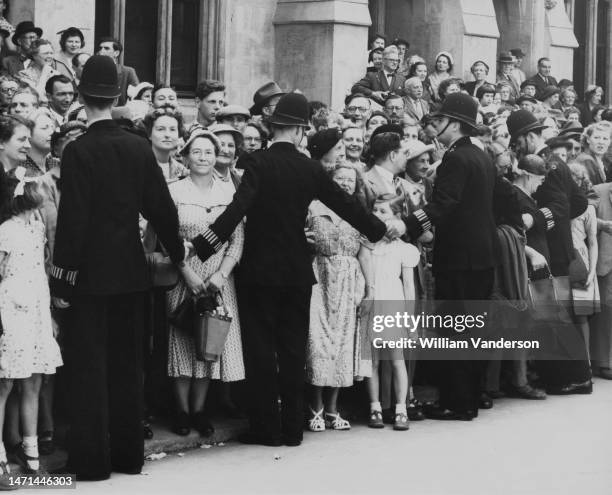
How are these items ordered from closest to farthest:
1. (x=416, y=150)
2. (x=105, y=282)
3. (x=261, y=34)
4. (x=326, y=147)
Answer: (x=105, y=282)
(x=326, y=147)
(x=416, y=150)
(x=261, y=34)

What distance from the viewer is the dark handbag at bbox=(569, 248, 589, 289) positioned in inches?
504

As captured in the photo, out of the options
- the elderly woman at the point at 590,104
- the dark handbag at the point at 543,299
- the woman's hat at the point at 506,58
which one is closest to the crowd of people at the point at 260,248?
the dark handbag at the point at 543,299

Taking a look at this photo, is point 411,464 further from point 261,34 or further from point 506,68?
point 506,68

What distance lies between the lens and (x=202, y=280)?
30.6ft

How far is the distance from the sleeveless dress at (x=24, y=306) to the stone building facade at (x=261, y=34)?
22.7 feet

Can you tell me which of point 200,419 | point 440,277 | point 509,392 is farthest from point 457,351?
point 200,419

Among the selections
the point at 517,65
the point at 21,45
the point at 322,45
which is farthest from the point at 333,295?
the point at 517,65

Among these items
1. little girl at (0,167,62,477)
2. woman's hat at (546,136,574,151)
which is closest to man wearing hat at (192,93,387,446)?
little girl at (0,167,62,477)

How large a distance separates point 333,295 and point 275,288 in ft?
2.45

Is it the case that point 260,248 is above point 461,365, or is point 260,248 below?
above

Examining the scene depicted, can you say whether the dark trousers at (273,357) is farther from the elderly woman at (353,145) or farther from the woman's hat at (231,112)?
the woman's hat at (231,112)

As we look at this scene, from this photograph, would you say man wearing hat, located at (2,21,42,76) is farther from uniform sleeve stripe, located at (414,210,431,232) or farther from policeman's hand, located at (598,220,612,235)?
policeman's hand, located at (598,220,612,235)

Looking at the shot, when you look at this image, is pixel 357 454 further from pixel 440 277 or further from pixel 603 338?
pixel 603 338

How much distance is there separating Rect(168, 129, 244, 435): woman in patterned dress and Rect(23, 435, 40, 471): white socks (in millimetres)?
1236
